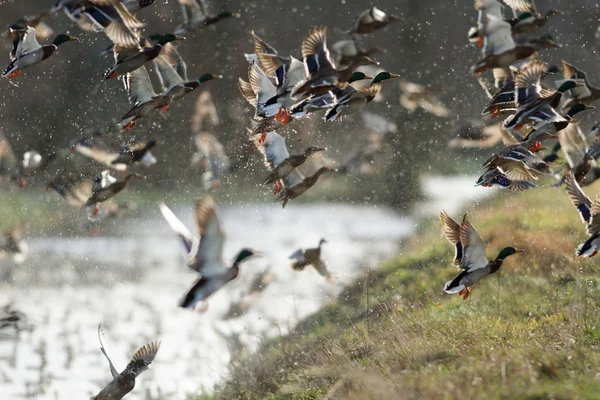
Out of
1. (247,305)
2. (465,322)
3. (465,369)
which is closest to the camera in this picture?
(465,369)

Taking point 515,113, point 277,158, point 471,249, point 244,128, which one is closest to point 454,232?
point 471,249

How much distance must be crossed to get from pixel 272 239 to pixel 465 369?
28.1ft

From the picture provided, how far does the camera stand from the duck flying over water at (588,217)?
5.52 metres

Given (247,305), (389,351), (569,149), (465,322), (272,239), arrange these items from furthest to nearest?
(272,239), (247,305), (569,149), (465,322), (389,351)

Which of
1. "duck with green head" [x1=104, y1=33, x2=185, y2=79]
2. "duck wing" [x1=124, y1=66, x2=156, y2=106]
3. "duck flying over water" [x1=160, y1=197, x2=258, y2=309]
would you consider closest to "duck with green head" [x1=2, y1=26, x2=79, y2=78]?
"duck wing" [x1=124, y1=66, x2=156, y2=106]

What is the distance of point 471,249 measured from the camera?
17.7 ft

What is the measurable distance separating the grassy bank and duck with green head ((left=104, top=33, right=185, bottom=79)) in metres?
2.58

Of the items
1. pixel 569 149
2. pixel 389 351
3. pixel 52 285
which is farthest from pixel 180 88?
pixel 52 285

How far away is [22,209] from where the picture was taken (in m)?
15.6

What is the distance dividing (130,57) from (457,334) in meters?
3.30

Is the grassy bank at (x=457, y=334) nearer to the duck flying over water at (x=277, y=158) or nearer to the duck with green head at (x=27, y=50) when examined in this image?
the duck flying over water at (x=277, y=158)

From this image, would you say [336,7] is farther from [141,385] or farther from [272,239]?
[141,385]

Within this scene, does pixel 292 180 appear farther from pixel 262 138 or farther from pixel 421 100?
pixel 421 100

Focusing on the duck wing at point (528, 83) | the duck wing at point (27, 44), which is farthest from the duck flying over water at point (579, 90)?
the duck wing at point (27, 44)
